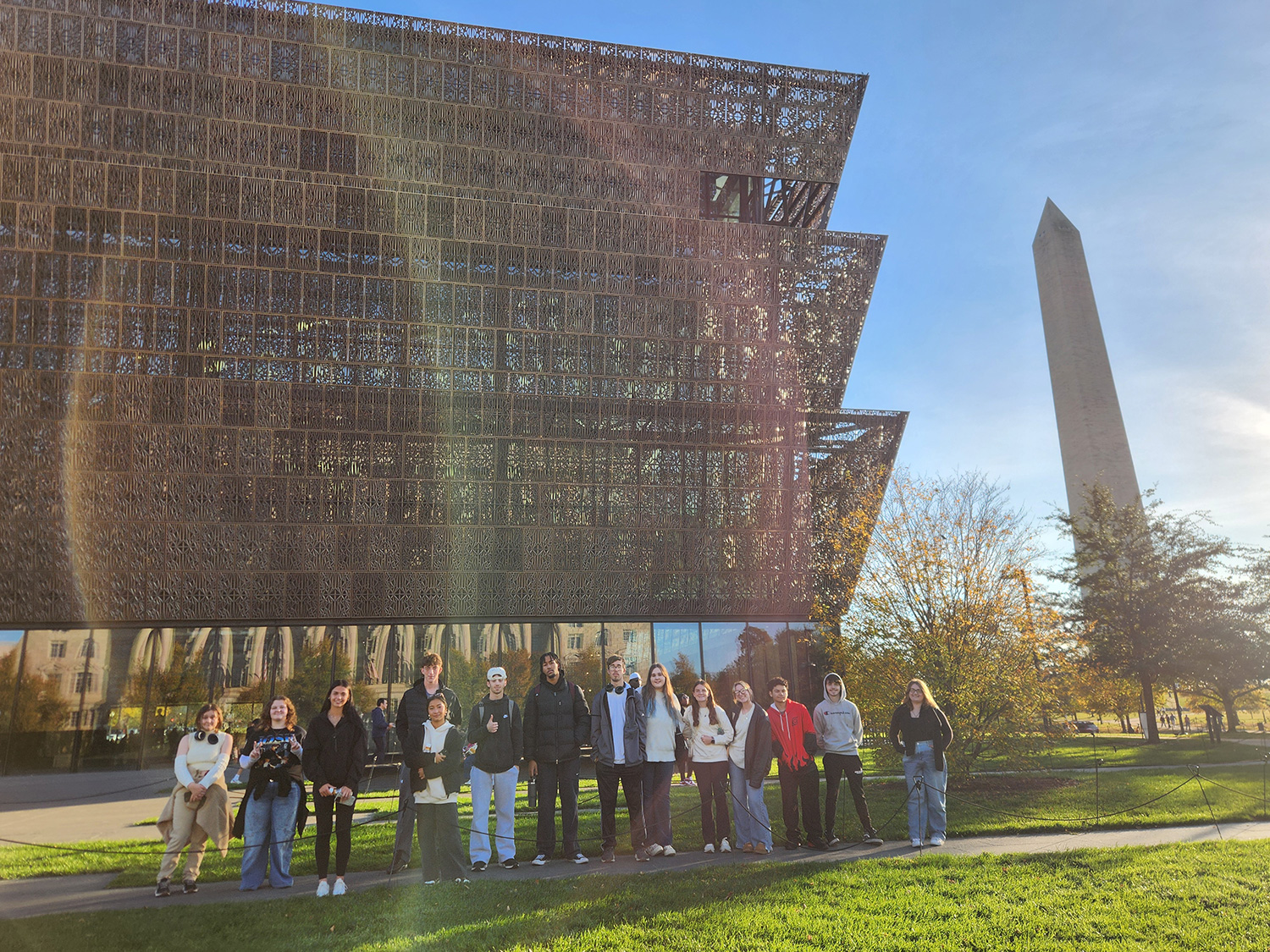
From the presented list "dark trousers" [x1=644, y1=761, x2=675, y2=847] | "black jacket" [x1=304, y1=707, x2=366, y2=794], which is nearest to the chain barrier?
"dark trousers" [x1=644, y1=761, x2=675, y2=847]

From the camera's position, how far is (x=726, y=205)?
33.7 metres

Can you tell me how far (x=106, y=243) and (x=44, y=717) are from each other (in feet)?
43.4

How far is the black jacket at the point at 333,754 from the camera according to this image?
8586mm

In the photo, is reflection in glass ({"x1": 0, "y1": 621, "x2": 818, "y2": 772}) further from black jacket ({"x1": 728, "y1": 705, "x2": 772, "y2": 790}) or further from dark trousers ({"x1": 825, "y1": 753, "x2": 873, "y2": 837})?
black jacket ({"x1": 728, "y1": 705, "x2": 772, "y2": 790})

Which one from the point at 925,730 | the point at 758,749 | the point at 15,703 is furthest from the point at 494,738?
the point at 15,703

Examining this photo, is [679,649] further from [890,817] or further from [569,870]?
[569,870]

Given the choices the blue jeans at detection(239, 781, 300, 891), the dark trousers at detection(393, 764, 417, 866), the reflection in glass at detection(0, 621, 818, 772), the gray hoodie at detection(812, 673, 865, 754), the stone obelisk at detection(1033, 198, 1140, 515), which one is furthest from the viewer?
the stone obelisk at detection(1033, 198, 1140, 515)

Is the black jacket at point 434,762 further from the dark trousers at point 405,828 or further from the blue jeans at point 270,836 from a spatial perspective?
the blue jeans at point 270,836

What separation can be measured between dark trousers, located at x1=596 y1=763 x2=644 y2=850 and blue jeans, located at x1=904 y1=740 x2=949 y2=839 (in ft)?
11.1

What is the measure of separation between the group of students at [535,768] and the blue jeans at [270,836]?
0.04ft

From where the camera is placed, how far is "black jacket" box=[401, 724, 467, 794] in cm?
893

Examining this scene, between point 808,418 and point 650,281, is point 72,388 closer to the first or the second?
point 650,281

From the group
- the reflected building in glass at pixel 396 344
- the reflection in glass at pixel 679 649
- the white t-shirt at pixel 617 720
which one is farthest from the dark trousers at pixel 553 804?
the reflection in glass at pixel 679 649

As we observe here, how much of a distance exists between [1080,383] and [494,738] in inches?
1459
